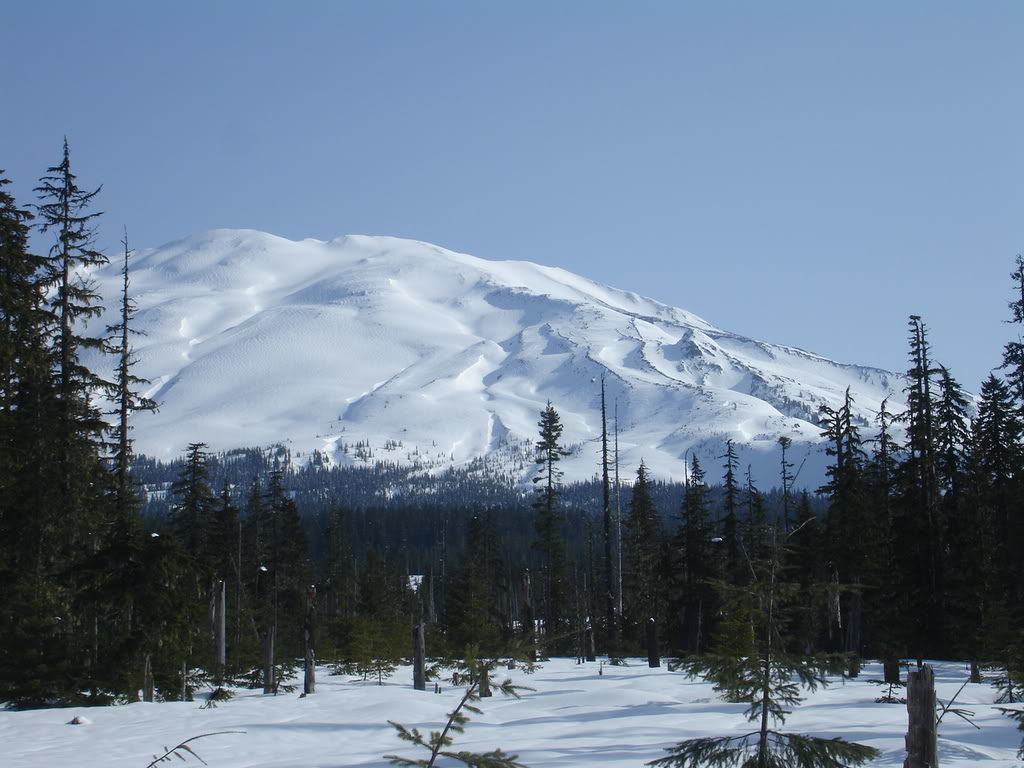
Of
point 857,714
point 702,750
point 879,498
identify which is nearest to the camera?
point 702,750

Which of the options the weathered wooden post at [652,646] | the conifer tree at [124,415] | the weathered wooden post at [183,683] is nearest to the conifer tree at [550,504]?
the weathered wooden post at [652,646]

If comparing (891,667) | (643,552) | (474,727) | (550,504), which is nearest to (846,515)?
(891,667)

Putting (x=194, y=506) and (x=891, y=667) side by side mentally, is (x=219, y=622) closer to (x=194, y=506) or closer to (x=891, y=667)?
(x=194, y=506)

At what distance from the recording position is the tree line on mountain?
19609mm

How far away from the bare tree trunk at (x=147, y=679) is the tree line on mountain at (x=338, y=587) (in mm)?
94

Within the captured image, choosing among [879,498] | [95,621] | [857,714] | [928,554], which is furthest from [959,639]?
[95,621]

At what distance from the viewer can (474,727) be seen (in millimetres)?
17938

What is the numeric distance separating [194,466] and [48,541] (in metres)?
18.5

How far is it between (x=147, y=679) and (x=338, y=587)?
45.3 meters

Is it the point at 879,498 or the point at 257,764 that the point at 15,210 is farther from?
the point at 879,498

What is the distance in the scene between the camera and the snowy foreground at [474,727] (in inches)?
566

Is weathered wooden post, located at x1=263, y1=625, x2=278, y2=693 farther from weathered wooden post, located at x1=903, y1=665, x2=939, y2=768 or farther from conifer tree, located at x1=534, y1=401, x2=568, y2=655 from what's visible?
conifer tree, located at x1=534, y1=401, x2=568, y2=655

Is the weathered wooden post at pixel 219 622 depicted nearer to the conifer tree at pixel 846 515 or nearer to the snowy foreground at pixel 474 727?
the snowy foreground at pixel 474 727

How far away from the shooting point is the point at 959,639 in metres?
33.7
